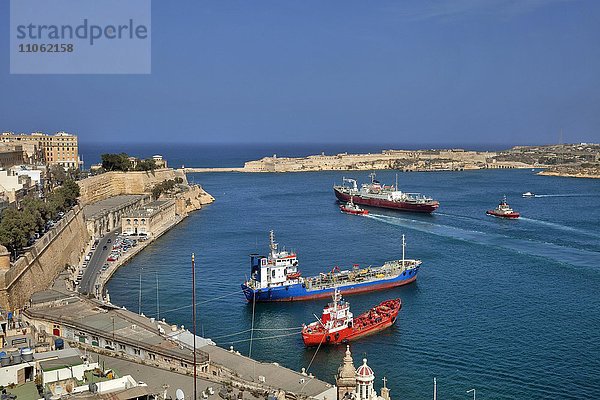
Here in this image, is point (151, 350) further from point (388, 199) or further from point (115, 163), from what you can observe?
point (388, 199)

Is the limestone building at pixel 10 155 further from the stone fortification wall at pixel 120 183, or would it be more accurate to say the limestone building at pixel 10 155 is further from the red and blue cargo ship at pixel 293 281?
the red and blue cargo ship at pixel 293 281

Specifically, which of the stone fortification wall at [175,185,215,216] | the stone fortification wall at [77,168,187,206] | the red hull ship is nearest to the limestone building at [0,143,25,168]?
the stone fortification wall at [77,168,187,206]

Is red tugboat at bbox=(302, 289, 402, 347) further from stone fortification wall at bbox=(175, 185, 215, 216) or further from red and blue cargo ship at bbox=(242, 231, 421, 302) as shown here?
stone fortification wall at bbox=(175, 185, 215, 216)

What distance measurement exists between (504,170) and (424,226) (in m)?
77.5

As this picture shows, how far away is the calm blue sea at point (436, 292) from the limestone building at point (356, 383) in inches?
249

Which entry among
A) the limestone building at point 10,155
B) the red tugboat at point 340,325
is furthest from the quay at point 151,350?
the limestone building at point 10,155

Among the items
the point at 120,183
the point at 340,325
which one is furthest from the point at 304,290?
the point at 120,183

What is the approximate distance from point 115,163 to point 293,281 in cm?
3589

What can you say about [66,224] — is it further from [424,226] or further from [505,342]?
[424,226]

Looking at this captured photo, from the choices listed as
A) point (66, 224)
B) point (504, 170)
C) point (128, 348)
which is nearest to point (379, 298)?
point (128, 348)

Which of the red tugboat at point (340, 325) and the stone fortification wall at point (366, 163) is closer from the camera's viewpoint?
the red tugboat at point (340, 325)

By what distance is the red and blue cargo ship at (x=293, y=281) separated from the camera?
27438 mm

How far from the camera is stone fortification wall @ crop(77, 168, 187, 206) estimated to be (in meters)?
49.6

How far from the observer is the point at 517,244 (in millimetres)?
39656
